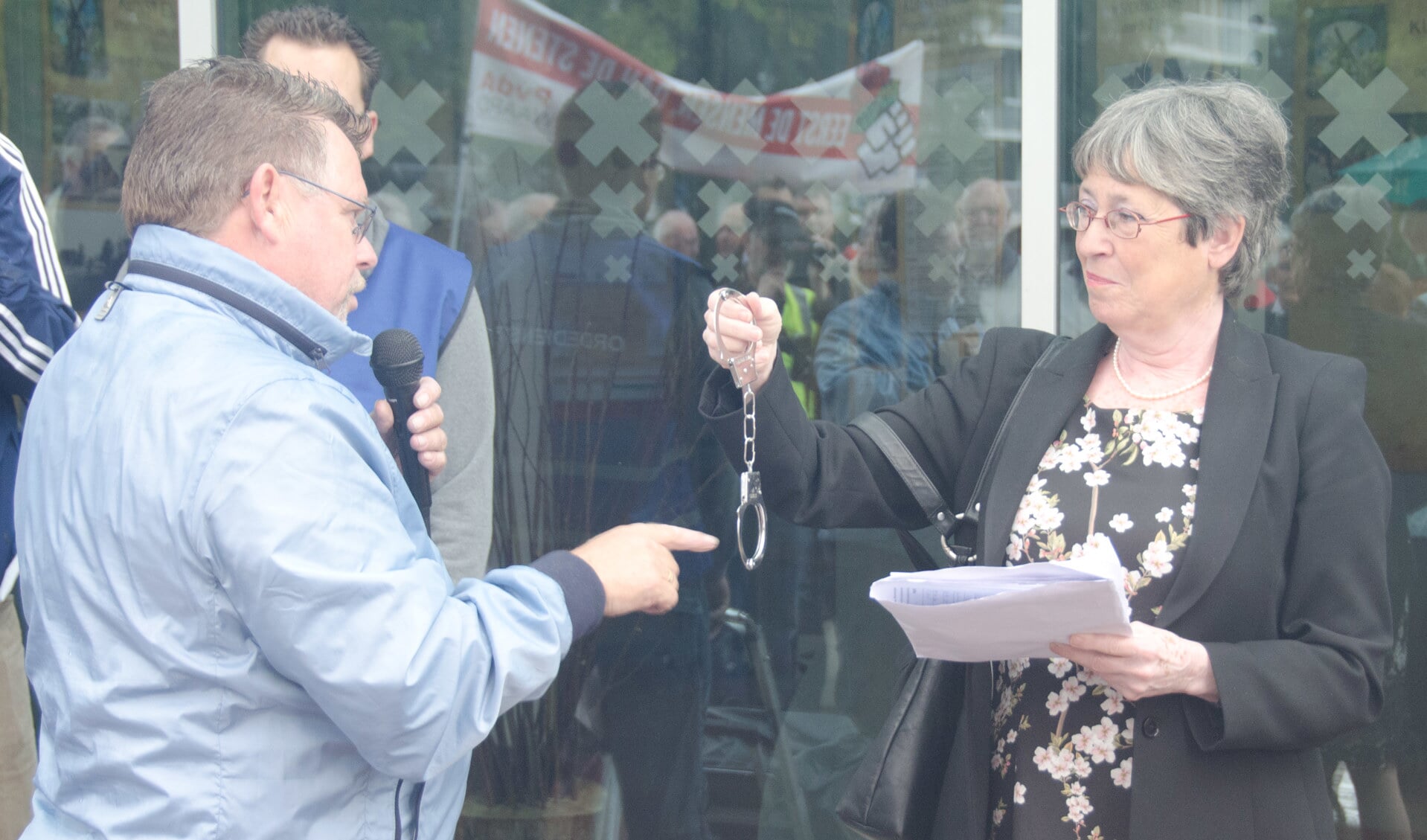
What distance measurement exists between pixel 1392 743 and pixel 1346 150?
1.54 metres

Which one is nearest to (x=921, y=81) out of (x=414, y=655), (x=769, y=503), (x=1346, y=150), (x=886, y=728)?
(x=1346, y=150)

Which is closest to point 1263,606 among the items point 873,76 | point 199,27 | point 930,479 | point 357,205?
point 930,479

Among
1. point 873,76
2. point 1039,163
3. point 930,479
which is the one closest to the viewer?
point 930,479

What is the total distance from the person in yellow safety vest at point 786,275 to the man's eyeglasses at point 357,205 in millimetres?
1756

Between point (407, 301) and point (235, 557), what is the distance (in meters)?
1.13

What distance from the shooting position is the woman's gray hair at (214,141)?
146 cm

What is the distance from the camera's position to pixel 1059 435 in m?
2.12

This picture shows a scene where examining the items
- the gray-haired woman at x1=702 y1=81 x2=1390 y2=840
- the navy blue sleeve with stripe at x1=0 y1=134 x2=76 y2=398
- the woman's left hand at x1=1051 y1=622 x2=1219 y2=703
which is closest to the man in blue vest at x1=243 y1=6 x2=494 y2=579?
the gray-haired woman at x1=702 y1=81 x2=1390 y2=840

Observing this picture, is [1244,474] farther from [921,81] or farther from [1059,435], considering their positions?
[921,81]

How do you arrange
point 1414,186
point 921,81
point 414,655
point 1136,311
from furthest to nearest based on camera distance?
point 921,81 → point 1414,186 → point 1136,311 → point 414,655

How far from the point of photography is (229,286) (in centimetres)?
143

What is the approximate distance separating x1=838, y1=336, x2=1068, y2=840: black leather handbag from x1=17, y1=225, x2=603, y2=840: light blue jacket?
3.02ft

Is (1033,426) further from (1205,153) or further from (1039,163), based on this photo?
(1039,163)

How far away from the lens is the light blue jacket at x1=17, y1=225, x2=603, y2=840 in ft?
4.26
